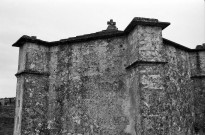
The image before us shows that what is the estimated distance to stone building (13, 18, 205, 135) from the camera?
5.86 metres

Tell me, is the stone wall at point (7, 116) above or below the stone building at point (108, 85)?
below

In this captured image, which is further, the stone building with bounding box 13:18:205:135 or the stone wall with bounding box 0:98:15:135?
the stone wall with bounding box 0:98:15:135

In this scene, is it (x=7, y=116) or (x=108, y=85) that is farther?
(x=7, y=116)

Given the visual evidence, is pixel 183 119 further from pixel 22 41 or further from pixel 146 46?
pixel 22 41

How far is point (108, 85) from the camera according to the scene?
22.5ft

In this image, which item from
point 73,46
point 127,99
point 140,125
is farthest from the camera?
point 73,46

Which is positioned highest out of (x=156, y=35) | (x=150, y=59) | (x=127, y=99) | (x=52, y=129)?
(x=156, y=35)

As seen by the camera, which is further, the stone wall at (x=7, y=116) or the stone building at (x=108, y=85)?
the stone wall at (x=7, y=116)

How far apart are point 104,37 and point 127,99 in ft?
5.96

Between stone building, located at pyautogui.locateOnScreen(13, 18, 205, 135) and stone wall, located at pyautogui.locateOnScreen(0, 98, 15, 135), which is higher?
stone building, located at pyautogui.locateOnScreen(13, 18, 205, 135)

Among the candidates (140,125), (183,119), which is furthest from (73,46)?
(183,119)

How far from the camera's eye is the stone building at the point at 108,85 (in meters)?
5.86

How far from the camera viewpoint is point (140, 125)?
18.2 feet

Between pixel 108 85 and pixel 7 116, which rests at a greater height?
pixel 108 85
